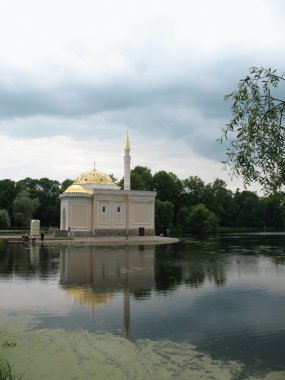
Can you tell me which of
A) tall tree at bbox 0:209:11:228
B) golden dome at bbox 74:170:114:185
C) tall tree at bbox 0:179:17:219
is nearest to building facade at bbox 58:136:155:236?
golden dome at bbox 74:170:114:185

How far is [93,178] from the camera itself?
65062mm

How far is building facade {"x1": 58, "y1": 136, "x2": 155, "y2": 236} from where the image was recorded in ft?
194

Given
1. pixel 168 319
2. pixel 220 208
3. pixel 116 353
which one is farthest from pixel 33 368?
pixel 220 208

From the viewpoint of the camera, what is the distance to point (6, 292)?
17.2m

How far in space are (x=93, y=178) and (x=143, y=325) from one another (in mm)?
53749

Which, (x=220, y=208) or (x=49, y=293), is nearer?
(x=49, y=293)

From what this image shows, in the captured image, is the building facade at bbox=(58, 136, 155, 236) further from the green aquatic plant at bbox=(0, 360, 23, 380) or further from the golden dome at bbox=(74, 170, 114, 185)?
the green aquatic plant at bbox=(0, 360, 23, 380)

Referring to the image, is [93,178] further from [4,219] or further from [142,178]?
[142,178]

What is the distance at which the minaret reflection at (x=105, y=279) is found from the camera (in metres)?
15.6

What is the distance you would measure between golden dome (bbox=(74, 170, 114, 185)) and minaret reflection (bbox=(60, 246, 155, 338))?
34495 mm

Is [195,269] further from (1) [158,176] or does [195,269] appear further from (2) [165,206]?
(1) [158,176]

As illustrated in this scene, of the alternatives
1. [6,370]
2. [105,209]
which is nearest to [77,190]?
[105,209]

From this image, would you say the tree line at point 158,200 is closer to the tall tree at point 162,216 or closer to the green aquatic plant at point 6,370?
the tall tree at point 162,216

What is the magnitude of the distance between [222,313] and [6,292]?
846 centimetres
